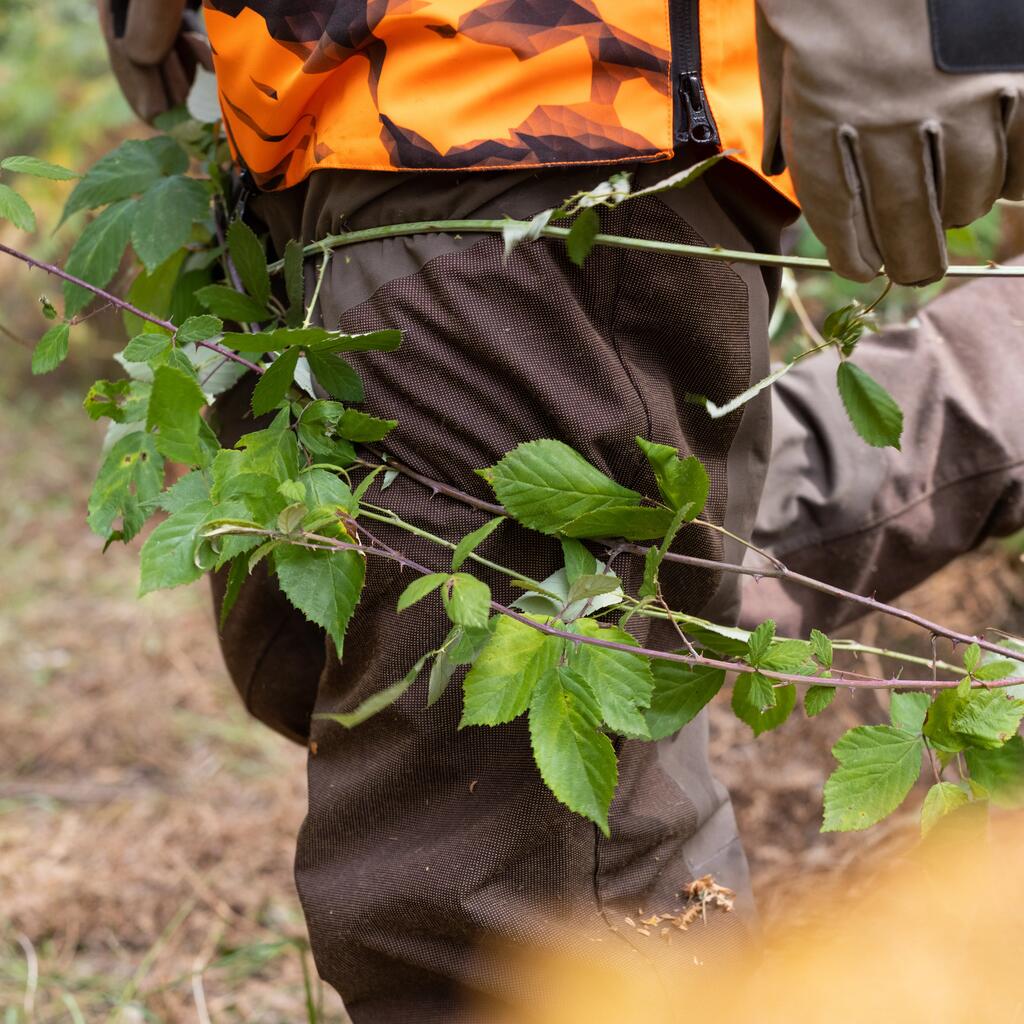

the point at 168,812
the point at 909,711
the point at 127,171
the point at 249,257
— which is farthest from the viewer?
the point at 168,812

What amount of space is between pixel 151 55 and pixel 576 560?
83cm

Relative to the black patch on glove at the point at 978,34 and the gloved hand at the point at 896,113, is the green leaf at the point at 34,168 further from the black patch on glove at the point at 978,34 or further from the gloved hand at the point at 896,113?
the black patch on glove at the point at 978,34

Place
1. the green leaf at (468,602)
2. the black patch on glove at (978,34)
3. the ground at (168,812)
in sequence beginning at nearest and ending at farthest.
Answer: the black patch on glove at (978,34), the green leaf at (468,602), the ground at (168,812)

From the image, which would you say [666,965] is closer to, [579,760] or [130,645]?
[579,760]

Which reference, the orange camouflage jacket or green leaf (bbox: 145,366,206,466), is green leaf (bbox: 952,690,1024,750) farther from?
green leaf (bbox: 145,366,206,466)

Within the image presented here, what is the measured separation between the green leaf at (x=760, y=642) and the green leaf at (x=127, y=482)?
524 millimetres

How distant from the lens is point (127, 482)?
1000mm

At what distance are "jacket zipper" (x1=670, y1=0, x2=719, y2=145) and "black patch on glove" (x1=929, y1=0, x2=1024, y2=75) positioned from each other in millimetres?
200

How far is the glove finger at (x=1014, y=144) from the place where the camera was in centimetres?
76

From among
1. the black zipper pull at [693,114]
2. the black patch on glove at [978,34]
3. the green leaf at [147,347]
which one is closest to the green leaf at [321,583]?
the green leaf at [147,347]

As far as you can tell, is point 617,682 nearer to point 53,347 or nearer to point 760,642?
point 760,642

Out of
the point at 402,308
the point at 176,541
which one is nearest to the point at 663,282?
the point at 402,308

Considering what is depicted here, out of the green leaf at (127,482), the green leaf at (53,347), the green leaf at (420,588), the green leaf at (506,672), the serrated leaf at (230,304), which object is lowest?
the green leaf at (506,672)

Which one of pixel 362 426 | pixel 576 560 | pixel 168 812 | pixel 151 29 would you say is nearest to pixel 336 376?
pixel 362 426
